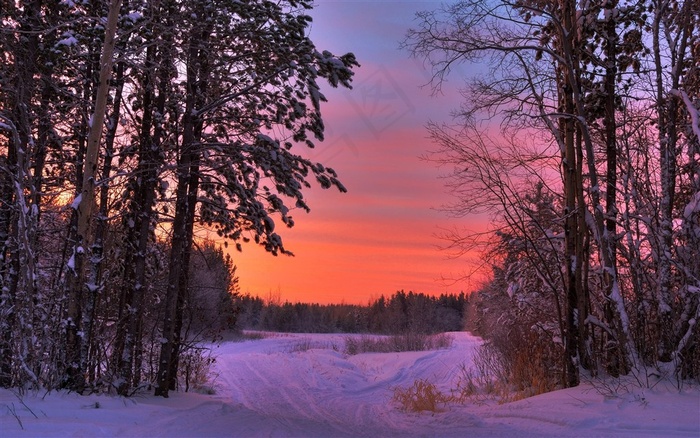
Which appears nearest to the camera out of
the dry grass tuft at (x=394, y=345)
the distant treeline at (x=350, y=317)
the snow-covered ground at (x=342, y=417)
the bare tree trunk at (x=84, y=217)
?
the snow-covered ground at (x=342, y=417)

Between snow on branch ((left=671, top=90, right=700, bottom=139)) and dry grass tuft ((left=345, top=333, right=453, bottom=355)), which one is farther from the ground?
snow on branch ((left=671, top=90, right=700, bottom=139))

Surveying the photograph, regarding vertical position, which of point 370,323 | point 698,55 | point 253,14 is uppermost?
point 253,14

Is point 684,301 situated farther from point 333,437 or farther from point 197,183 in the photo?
point 197,183

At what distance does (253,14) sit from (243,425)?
23.8 feet

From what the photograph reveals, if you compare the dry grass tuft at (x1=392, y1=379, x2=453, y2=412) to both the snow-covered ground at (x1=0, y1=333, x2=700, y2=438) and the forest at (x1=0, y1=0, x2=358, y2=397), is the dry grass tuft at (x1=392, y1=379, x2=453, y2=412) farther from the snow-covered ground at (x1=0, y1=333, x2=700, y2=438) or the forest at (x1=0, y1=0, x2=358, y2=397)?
the forest at (x1=0, y1=0, x2=358, y2=397)

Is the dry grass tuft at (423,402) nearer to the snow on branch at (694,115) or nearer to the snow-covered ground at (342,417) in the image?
the snow-covered ground at (342,417)

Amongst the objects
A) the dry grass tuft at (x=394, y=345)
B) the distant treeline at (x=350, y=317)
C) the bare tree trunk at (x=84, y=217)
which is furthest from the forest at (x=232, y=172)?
the distant treeline at (x=350, y=317)

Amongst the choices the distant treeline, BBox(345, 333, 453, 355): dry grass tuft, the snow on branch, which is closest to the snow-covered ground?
the snow on branch

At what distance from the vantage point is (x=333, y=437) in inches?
306

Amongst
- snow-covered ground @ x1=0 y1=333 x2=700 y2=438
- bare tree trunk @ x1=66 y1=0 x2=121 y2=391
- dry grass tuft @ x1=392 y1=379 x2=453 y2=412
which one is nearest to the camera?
snow-covered ground @ x1=0 y1=333 x2=700 y2=438

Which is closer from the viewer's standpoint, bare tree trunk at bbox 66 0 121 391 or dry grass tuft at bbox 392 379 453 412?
bare tree trunk at bbox 66 0 121 391

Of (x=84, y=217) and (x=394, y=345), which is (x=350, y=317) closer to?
(x=394, y=345)

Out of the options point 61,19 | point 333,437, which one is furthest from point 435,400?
point 61,19

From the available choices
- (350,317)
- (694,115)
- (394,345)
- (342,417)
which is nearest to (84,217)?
(342,417)
